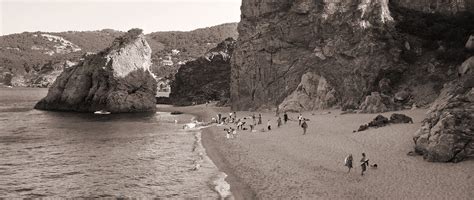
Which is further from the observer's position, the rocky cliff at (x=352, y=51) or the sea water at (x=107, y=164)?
the rocky cliff at (x=352, y=51)

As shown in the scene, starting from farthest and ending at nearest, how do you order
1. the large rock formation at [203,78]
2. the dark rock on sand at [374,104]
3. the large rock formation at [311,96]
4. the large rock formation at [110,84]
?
the large rock formation at [203,78] < the large rock formation at [110,84] < the large rock formation at [311,96] < the dark rock on sand at [374,104]

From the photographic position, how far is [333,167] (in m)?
24.8

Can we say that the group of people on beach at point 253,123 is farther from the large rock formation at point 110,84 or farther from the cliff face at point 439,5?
the large rock formation at point 110,84

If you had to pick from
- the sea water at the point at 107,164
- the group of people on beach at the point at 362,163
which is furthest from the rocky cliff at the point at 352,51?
the group of people on beach at the point at 362,163

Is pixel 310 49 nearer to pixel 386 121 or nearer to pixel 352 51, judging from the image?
pixel 352 51

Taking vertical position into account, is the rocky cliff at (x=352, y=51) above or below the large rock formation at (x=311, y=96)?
above

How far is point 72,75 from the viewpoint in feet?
263

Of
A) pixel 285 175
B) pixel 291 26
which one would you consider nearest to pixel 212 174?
pixel 285 175

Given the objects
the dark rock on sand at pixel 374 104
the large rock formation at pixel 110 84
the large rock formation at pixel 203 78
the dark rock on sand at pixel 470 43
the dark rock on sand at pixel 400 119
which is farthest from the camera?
the large rock formation at pixel 203 78

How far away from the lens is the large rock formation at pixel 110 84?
75688 mm

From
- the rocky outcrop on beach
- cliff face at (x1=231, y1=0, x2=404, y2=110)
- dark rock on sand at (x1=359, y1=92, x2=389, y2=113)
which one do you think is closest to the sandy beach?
the rocky outcrop on beach

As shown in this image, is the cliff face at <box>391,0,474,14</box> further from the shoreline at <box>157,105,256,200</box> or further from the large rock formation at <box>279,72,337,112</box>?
the shoreline at <box>157,105,256,200</box>

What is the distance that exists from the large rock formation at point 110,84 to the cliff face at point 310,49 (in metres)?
19.9

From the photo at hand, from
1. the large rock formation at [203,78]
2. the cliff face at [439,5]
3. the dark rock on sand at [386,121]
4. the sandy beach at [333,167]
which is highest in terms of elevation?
the cliff face at [439,5]
